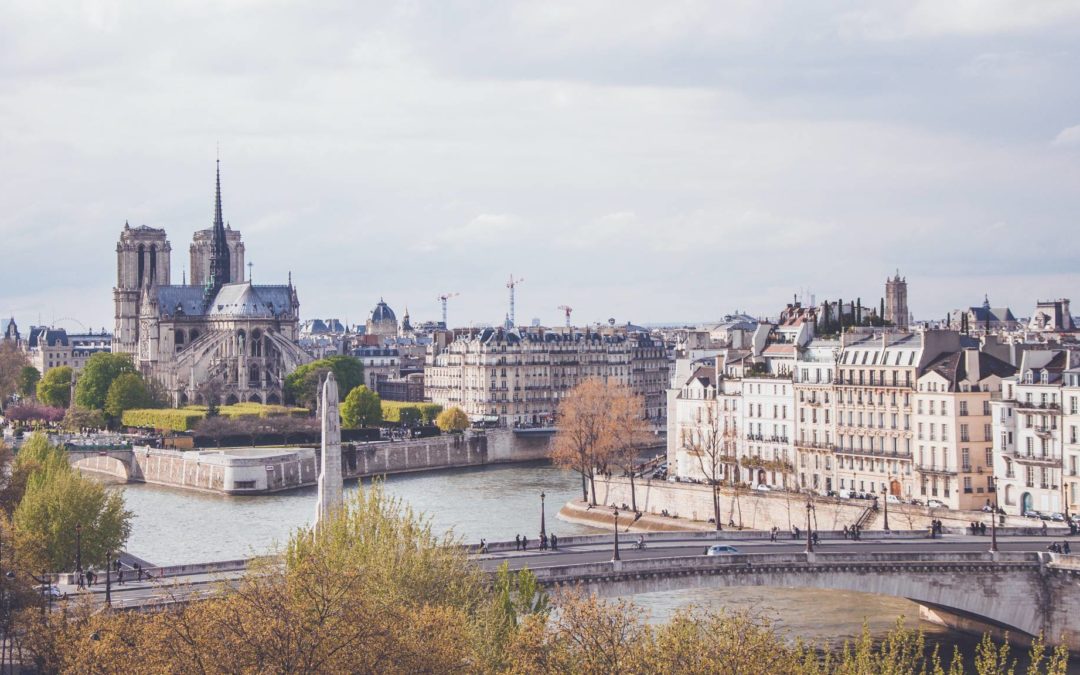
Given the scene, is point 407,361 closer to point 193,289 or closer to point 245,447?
point 193,289

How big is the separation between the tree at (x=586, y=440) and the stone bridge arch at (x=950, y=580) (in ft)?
118

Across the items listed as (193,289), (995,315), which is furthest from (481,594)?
(193,289)

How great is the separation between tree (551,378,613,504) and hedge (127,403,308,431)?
4615cm

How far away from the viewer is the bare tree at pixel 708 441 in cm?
8494

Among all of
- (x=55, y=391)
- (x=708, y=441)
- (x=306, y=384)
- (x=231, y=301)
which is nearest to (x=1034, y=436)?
(x=708, y=441)

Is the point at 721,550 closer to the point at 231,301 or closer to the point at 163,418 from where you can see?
the point at 163,418

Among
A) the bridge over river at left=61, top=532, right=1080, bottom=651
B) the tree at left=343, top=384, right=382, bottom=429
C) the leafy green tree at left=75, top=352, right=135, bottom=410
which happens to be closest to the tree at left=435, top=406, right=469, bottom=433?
the tree at left=343, top=384, right=382, bottom=429

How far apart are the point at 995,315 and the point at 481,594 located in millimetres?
136157

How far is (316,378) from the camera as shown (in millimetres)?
154875

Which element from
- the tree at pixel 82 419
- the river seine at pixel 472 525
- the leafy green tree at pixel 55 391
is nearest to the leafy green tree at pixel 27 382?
the leafy green tree at pixel 55 391

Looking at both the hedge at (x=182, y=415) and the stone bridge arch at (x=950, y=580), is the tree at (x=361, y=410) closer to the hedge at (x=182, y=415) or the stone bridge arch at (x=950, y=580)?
the hedge at (x=182, y=415)

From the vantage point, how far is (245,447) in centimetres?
12731

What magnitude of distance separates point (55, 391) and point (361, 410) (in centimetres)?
3830

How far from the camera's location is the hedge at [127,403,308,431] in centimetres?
13600
